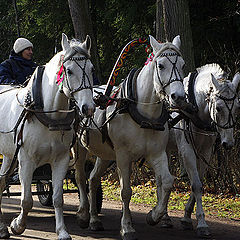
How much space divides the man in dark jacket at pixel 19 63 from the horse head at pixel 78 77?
2.27 m

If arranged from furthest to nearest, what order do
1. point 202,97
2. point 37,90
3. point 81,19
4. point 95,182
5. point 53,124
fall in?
point 81,19
point 95,182
point 202,97
point 37,90
point 53,124

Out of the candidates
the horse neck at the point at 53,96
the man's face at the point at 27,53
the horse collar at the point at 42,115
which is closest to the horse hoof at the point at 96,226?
the horse collar at the point at 42,115

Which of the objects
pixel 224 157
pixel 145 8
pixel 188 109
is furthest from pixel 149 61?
pixel 145 8

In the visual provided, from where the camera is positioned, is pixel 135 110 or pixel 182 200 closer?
pixel 135 110

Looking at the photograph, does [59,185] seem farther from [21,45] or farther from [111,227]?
[21,45]

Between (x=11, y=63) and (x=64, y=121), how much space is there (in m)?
2.48

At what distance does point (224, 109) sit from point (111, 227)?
2.59 m

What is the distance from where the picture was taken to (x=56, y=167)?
6445mm

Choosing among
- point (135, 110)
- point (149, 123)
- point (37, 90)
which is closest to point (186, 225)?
point (149, 123)

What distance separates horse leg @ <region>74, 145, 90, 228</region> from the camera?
8.00m

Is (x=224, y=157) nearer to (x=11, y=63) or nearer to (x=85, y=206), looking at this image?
(x=85, y=206)

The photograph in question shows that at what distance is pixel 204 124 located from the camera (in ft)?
25.4


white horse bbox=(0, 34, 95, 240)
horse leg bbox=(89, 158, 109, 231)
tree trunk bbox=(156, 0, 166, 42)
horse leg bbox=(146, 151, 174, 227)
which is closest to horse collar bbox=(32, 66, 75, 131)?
white horse bbox=(0, 34, 95, 240)

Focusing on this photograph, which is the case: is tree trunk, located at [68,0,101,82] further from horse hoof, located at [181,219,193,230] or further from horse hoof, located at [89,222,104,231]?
horse hoof, located at [181,219,193,230]
